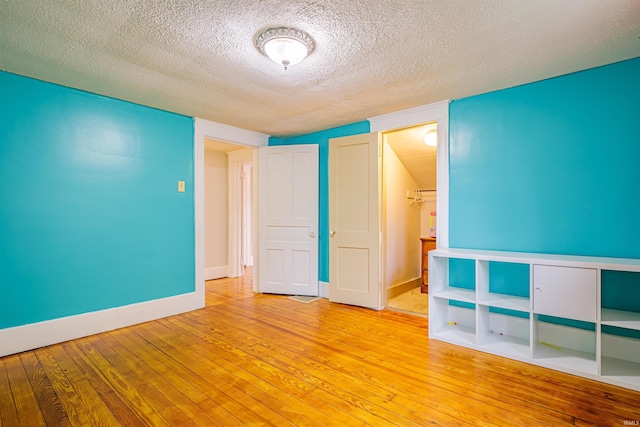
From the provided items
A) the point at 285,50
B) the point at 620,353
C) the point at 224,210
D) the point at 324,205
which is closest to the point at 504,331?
the point at 620,353

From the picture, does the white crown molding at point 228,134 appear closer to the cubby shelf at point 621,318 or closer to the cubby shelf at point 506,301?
the cubby shelf at point 506,301

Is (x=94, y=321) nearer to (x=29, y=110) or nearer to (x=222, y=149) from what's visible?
(x=29, y=110)

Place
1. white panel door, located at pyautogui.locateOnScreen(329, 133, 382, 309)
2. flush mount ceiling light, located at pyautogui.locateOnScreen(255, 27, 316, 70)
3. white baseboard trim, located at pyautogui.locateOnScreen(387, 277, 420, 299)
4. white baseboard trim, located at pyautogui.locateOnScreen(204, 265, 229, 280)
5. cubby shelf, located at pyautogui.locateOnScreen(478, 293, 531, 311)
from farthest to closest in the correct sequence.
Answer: white baseboard trim, located at pyautogui.locateOnScreen(204, 265, 229, 280)
white baseboard trim, located at pyautogui.locateOnScreen(387, 277, 420, 299)
white panel door, located at pyautogui.locateOnScreen(329, 133, 382, 309)
cubby shelf, located at pyautogui.locateOnScreen(478, 293, 531, 311)
flush mount ceiling light, located at pyautogui.locateOnScreen(255, 27, 316, 70)

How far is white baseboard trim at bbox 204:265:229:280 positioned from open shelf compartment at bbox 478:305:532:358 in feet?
14.6

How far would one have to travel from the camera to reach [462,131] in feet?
10.2

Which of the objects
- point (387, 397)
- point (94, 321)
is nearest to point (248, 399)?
point (387, 397)

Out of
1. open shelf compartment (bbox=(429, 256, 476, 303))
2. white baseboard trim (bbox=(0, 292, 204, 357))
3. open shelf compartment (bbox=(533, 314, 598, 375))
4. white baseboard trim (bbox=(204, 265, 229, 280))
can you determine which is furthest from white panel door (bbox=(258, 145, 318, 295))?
open shelf compartment (bbox=(533, 314, 598, 375))

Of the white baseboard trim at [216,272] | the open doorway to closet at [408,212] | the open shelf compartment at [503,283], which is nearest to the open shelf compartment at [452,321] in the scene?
the open shelf compartment at [503,283]

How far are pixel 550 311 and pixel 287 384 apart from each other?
2.05m

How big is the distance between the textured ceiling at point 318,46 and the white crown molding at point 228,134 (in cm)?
66

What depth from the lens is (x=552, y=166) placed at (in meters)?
2.62

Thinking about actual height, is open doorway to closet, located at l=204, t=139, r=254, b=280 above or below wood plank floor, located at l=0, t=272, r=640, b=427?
above

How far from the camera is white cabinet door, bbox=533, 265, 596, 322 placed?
6.92ft

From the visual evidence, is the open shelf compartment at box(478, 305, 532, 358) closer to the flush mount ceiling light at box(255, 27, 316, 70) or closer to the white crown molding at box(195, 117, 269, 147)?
the flush mount ceiling light at box(255, 27, 316, 70)
